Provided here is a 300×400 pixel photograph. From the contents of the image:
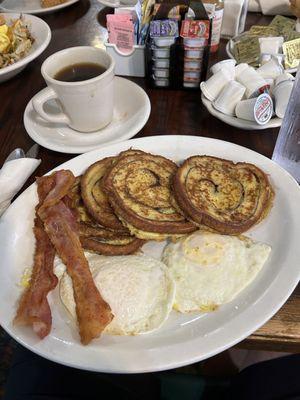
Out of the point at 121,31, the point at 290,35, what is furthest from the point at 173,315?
the point at 290,35

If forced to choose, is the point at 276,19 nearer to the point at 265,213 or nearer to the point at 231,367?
the point at 265,213

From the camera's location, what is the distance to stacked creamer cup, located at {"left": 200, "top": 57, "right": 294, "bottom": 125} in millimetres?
1283

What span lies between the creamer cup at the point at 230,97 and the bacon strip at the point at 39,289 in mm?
705

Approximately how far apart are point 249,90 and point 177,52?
0.33 m

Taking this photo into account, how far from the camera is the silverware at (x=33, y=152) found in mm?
1308

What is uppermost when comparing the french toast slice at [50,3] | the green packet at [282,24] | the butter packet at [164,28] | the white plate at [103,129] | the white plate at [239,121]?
the butter packet at [164,28]

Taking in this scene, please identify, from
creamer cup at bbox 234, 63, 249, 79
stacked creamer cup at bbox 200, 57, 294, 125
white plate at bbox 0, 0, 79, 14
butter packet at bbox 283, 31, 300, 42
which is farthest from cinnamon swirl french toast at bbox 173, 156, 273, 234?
white plate at bbox 0, 0, 79, 14

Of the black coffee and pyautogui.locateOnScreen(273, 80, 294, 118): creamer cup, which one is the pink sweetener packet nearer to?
the black coffee

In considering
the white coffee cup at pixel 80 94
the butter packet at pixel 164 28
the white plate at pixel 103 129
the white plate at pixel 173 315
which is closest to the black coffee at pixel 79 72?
the white coffee cup at pixel 80 94

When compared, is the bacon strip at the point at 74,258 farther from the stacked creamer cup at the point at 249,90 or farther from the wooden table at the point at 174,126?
the stacked creamer cup at the point at 249,90

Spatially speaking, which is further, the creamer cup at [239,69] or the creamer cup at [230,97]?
the creamer cup at [239,69]

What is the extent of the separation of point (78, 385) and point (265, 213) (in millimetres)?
825

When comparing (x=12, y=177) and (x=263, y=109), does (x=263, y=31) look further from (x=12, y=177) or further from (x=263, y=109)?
(x=12, y=177)

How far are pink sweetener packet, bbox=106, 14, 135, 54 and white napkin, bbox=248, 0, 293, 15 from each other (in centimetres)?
87
